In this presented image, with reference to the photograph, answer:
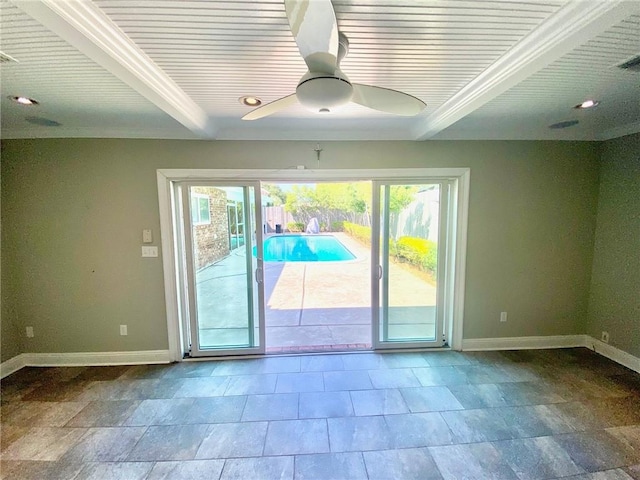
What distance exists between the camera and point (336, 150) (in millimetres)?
2912

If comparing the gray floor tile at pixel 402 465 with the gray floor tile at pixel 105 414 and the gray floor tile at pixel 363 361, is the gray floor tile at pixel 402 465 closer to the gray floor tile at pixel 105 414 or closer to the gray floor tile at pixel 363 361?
the gray floor tile at pixel 363 361

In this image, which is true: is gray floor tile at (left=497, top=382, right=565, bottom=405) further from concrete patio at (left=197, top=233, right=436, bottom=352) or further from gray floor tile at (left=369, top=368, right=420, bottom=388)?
concrete patio at (left=197, top=233, right=436, bottom=352)

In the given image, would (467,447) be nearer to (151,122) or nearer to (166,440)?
(166,440)

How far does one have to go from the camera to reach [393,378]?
8.57 feet

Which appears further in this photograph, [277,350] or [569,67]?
[277,350]

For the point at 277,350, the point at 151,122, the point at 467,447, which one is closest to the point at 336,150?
the point at 151,122

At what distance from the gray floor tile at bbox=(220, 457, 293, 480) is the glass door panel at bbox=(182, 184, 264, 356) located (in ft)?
4.54

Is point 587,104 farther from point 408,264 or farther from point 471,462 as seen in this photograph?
point 471,462

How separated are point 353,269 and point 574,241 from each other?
4704mm

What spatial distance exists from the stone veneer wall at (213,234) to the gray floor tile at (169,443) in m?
1.54

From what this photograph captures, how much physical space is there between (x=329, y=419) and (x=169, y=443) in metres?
1.15

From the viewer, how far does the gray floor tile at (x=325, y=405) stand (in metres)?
2.14

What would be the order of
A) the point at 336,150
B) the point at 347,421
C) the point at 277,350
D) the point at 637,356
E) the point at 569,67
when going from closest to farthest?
the point at 569,67 → the point at 347,421 → the point at 637,356 → the point at 336,150 → the point at 277,350

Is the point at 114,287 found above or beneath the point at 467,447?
above
